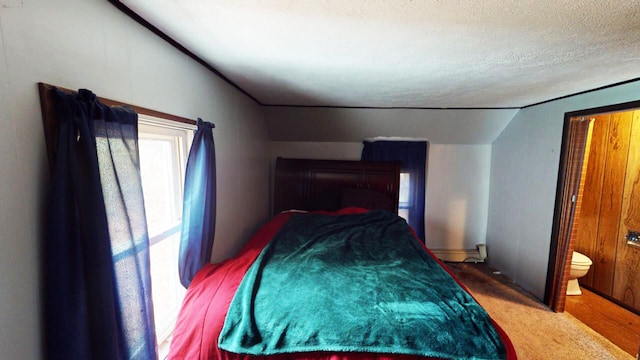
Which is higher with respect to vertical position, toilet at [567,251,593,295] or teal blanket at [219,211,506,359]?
teal blanket at [219,211,506,359]

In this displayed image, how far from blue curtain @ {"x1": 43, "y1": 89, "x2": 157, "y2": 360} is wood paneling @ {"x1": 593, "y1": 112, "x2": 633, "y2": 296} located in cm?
409

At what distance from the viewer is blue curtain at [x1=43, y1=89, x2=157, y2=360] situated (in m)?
0.78

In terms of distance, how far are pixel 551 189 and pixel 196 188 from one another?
10.4 ft

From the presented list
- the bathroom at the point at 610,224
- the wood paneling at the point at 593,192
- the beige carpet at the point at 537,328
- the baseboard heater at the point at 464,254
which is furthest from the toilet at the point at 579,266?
the baseboard heater at the point at 464,254

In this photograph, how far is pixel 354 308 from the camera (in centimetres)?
131

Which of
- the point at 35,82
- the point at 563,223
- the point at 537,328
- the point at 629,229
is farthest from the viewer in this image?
the point at 629,229

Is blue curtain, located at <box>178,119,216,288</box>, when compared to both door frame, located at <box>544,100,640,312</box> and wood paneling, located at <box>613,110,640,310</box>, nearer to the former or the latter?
door frame, located at <box>544,100,640,312</box>

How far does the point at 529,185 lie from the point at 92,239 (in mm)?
3645

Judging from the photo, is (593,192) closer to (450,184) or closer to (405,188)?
(450,184)

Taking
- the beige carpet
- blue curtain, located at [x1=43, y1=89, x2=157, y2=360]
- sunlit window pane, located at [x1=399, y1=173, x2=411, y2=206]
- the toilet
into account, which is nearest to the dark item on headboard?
sunlit window pane, located at [x1=399, y1=173, x2=411, y2=206]

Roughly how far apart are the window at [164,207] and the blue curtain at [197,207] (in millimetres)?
103

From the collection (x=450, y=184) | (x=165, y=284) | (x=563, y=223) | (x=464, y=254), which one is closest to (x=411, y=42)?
(x=165, y=284)

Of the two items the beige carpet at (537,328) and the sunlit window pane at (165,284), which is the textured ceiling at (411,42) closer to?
the sunlit window pane at (165,284)

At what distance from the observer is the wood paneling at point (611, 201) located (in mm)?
2625
